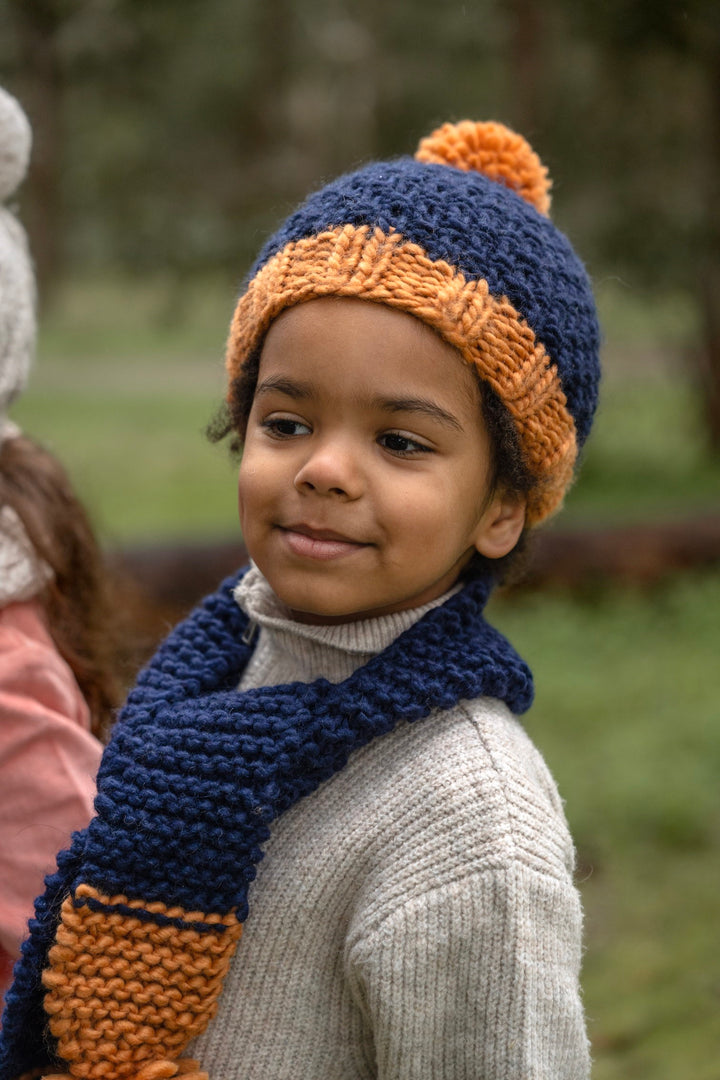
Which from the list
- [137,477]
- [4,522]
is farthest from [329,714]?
[137,477]

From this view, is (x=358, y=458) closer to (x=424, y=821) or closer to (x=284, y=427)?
(x=284, y=427)

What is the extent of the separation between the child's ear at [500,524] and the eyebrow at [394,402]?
18 centimetres

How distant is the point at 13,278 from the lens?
2.07 metres

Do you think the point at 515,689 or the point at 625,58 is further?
the point at 625,58

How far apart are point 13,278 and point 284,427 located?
0.75 metres

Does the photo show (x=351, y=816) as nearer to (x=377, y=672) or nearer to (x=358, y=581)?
(x=377, y=672)

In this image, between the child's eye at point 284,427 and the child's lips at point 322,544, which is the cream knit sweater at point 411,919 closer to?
the child's lips at point 322,544

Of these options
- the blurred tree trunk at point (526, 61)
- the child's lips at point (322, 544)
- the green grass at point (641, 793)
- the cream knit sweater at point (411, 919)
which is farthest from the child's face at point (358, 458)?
the blurred tree trunk at point (526, 61)

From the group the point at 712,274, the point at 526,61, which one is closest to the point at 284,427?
the point at 712,274

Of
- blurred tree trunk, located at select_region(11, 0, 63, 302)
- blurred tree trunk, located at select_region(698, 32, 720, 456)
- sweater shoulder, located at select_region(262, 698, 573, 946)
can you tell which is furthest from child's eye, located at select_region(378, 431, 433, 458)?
blurred tree trunk, located at select_region(11, 0, 63, 302)

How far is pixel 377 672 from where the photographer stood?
63.6 inches

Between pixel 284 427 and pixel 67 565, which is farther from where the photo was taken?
pixel 67 565

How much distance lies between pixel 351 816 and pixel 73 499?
991 millimetres

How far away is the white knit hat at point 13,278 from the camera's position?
6.74 ft
